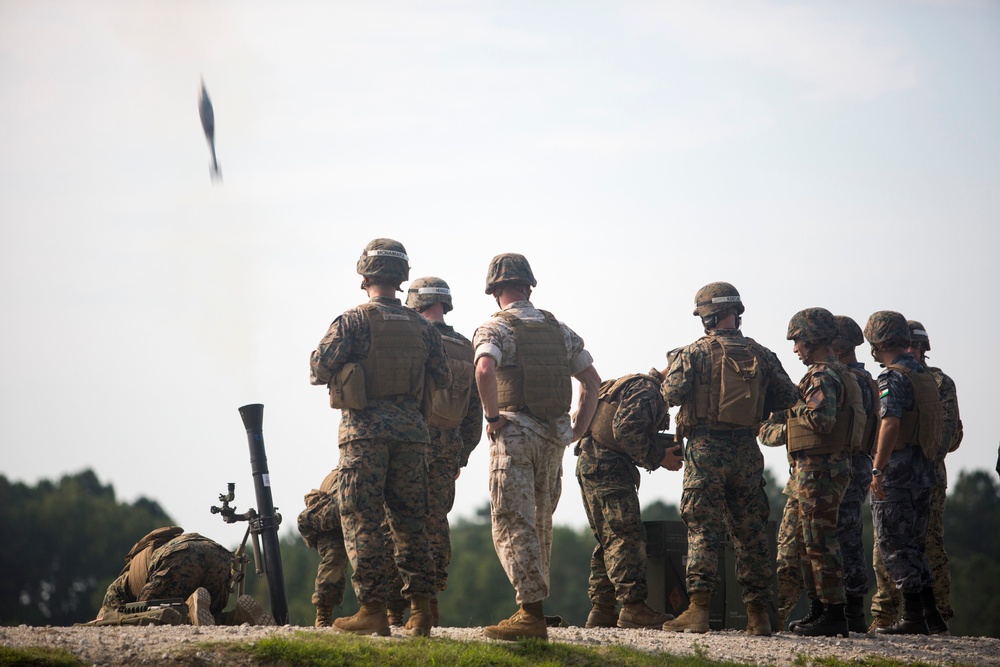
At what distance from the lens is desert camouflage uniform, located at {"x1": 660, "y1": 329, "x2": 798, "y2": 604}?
10438 mm

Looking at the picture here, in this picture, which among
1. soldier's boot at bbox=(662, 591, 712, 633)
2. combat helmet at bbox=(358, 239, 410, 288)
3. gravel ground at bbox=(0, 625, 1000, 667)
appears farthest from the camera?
soldier's boot at bbox=(662, 591, 712, 633)

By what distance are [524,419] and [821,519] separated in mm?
3157

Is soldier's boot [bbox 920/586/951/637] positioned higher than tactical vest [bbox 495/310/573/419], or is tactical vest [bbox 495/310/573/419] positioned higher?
tactical vest [bbox 495/310/573/419]

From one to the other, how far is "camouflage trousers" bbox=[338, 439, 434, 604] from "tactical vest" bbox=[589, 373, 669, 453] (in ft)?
7.97

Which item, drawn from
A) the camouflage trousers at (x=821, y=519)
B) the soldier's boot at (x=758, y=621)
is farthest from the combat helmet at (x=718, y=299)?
the soldier's boot at (x=758, y=621)

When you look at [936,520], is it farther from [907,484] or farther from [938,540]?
[907,484]

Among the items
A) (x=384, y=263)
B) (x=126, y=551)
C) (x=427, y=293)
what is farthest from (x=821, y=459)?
(x=126, y=551)

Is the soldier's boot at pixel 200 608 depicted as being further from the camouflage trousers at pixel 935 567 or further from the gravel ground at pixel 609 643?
the camouflage trousers at pixel 935 567

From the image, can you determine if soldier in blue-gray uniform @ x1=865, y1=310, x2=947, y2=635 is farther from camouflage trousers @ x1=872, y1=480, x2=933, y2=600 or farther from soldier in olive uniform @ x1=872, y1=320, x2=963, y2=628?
soldier in olive uniform @ x1=872, y1=320, x2=963, y2=628

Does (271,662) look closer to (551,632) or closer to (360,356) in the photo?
(360,356)

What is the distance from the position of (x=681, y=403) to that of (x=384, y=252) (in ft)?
9.91

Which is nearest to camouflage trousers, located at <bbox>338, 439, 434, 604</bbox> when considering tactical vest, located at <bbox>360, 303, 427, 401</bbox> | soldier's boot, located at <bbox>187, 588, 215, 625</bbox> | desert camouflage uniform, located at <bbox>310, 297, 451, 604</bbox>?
desert camouflage uniform, located at <bbox>310, 297, 451, 604</bbox>

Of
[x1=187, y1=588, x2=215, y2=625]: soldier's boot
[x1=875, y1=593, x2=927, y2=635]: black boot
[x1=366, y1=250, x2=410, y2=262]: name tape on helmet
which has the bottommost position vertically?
[x1=875, y1=593, x2=927, y2=635]: black boot

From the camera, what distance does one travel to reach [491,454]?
9609mm
